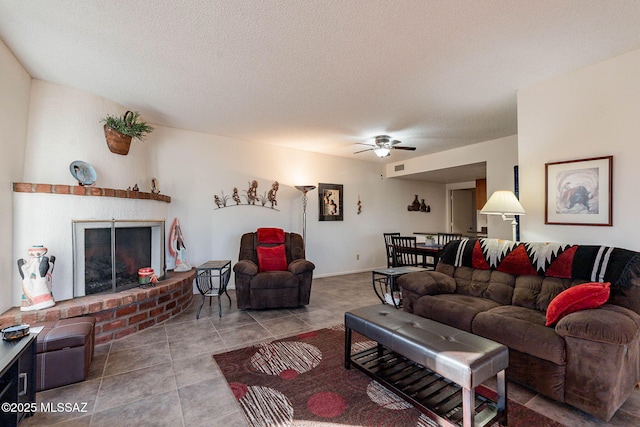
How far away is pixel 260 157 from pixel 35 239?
316cm

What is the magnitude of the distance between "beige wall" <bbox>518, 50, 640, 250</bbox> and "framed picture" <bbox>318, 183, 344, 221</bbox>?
3.44 m

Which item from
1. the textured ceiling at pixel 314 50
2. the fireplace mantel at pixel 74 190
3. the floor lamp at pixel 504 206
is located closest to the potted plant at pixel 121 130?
the textured ceiling at pixel 314 50

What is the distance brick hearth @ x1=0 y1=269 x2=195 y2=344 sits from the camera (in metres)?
2.39

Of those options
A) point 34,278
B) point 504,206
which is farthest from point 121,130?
point 504,206

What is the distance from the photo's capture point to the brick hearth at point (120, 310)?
239 cm

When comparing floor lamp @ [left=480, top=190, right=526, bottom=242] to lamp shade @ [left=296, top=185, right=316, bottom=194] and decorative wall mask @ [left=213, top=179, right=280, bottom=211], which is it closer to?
lamp shade @ [left=296, top=185, right=316, bottom=194]

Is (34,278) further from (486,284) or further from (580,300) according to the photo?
(580,300)

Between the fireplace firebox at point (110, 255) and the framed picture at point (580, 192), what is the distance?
173 inches

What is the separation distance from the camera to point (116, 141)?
319cm

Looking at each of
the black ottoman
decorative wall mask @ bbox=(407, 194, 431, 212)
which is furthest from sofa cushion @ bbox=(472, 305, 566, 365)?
decorative wall mask @ bbox=(407, 194, 431, 212)

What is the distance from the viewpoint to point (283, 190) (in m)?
5.33

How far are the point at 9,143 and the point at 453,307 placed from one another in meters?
3.97

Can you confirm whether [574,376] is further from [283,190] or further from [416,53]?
[283,190]

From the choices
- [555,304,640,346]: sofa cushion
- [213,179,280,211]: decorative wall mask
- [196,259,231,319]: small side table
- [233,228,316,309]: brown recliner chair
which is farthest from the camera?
[213,179,280,211]: decorative wall mask
